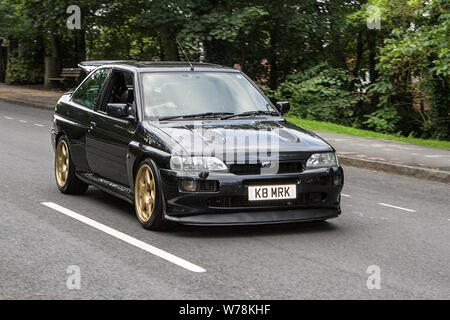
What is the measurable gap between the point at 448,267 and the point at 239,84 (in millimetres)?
3372

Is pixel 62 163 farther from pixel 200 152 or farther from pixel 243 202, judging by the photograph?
pixel 243 202

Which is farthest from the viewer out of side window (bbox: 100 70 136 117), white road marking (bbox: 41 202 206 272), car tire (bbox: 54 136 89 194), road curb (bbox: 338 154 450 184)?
road curb (bbox: 338 154 450 184)

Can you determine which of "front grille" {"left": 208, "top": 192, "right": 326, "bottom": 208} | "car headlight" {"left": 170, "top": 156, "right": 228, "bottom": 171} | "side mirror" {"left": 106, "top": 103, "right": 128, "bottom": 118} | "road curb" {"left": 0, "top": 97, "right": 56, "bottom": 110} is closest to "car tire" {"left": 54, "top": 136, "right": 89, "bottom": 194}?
"side mirror" {"left": 106, "top": 103, "right": 128, "bottom": 118}

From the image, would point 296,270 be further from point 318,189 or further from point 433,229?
point 433,229

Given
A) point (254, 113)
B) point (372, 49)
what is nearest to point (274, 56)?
point (372, 49)

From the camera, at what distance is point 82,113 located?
9.67 meters

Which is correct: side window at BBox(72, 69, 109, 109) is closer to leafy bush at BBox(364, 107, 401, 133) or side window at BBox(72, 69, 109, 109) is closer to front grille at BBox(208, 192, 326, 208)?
front grille at BBox(208, 192, 326, 208)

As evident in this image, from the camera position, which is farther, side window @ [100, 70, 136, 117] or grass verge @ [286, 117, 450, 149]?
grass verge @ [286, 117, 450, 149]

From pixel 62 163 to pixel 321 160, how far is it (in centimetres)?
370

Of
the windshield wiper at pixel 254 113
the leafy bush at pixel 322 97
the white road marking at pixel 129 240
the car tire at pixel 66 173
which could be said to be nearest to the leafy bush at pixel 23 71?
the leafy bush at pixel 322 97

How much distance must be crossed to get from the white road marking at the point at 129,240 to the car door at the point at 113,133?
532 millimetres

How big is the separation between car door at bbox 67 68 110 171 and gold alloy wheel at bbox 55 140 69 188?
220 millimetres

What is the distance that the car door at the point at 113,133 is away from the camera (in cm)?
845

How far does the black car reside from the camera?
24.4 ft
